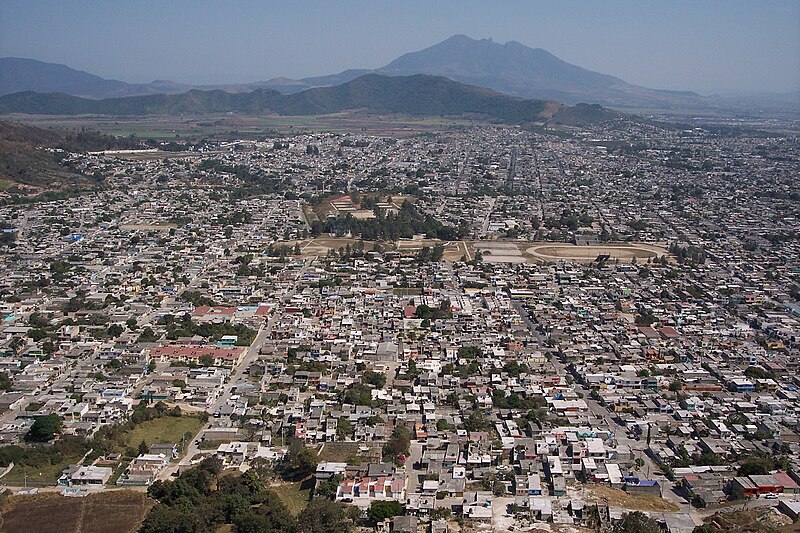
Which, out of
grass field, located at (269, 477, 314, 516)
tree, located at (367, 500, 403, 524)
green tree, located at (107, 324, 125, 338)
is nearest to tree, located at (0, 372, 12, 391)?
green tree, located at (107, 324, 125, 338)

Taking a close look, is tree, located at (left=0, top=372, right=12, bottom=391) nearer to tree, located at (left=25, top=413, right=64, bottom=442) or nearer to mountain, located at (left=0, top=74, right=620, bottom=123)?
tree, located at (left=25, top=413, right=64, bottom=442)

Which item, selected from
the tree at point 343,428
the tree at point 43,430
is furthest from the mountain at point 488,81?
the tree at point 43,430

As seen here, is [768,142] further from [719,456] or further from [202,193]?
[719,456]

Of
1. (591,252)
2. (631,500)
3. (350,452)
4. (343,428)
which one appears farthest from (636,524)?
(591,252)

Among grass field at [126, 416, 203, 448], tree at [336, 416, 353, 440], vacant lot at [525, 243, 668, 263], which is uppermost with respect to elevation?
tree at [336, 416, 353, 440]

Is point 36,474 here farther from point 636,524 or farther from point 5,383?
point 636,524

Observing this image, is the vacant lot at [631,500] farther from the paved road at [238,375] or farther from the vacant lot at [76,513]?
the vacant lot at [76,513]
